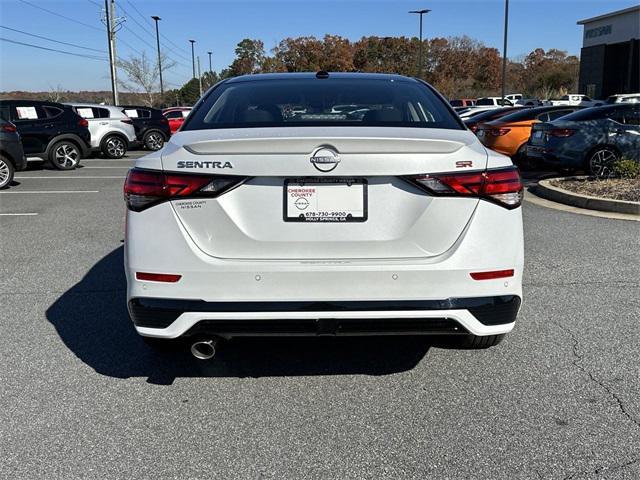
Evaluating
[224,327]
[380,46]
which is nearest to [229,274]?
[224,327]

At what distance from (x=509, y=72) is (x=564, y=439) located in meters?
86.5

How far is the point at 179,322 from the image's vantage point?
114 inches

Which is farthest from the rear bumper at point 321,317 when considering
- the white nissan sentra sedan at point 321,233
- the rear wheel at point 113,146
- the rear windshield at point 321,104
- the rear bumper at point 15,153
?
the rear wheel at point 113,146

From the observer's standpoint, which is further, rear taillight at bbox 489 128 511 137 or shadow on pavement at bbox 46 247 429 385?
rear taillight at bbox 489 128 511 137

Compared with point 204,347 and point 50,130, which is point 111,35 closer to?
point 50,130

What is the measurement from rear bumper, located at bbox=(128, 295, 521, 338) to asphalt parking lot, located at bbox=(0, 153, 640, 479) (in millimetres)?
454

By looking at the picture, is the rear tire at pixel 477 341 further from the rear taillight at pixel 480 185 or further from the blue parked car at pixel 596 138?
the blue parked car at pixel 596 138

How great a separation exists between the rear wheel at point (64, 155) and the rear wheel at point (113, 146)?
3102mm

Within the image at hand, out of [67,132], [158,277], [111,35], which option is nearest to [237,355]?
[158,277]

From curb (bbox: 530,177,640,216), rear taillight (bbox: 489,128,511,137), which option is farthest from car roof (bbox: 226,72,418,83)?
rear taillight (bbox: 489,128,511,137)

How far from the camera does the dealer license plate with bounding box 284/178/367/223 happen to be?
2.78m

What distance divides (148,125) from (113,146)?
2402 millimetres

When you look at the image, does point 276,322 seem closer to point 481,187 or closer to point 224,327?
point 224,327

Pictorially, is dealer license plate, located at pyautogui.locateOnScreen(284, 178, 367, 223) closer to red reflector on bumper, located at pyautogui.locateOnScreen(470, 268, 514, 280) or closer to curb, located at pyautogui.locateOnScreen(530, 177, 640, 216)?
red reflector on bumper, located at pyautogui.locateOnScreen(470, 268, 514, 280)
